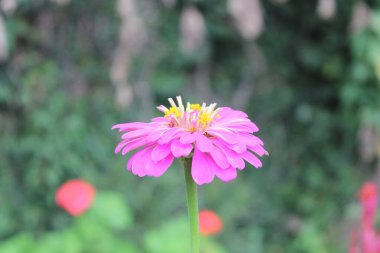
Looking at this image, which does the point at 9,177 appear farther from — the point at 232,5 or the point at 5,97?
the point at 232,5

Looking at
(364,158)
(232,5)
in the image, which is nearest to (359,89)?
(364,158)

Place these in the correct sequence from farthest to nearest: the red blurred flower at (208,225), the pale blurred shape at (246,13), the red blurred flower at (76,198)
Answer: the pale blurred shape at (246,13)
the red blurred flower at (208,225)
the red blurred flower at (76,198)

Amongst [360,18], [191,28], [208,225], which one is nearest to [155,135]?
[208,225]

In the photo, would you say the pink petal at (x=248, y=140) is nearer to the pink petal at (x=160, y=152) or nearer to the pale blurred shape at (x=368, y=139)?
the pink petal at (x=160, y=152)

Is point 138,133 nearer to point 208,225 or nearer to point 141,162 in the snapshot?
point 141,162

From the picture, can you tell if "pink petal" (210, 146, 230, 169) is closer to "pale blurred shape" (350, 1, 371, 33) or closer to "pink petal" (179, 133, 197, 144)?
"pink petal" (179, 133, 197, 144)

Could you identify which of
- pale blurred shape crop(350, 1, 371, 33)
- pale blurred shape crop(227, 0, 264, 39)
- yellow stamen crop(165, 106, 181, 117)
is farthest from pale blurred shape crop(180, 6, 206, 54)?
yellow stamen crop(165, 106, 181, 117)

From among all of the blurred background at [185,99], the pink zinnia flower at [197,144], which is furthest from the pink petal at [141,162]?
the blurred background at [185,99]
